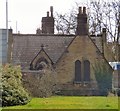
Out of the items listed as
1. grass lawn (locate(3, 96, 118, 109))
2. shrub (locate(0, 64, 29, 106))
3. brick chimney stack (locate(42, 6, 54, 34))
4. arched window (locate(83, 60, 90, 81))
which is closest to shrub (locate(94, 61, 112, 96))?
arched window (locate(83, 60, 90, 81))

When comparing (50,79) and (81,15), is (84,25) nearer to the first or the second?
(81,15)

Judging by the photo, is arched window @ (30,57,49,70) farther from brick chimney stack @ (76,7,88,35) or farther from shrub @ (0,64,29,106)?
shrub @ (0,64,29,106)

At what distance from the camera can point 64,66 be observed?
36875 millimetres

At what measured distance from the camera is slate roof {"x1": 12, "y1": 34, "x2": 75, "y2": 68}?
3794cm

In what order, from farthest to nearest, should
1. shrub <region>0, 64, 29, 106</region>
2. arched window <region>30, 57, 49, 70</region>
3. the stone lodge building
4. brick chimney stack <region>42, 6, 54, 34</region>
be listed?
brick chimney stack <region>42, 6, 54, 34</region> < the stone lodge building < arched window <region>30, 57, 49, 70</region> < shrub <region>0, 64, 29, 106</region>

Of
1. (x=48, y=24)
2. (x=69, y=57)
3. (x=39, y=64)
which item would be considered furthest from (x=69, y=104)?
(x=48, y=24)

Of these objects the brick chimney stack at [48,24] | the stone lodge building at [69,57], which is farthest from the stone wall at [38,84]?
the brick chimney stack at [48,24]

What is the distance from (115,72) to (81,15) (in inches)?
219

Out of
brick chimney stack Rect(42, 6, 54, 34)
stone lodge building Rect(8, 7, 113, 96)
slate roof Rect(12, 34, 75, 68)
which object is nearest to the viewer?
stone lodge building Rect(8, 7, 113, 96)

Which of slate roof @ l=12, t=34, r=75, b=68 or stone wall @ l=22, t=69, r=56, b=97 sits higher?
slate roof @ l=12, t=34, r=75, b=68

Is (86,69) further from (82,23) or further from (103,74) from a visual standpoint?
(82,23)

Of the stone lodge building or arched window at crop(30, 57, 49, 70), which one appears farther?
the stone lodge building

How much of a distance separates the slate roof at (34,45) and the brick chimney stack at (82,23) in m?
1.72

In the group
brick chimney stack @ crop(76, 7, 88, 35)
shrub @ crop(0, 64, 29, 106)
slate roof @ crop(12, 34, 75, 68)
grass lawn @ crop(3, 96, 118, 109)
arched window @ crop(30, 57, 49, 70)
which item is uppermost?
brick chimney stack @ crop(76, 7, 88, 35)
